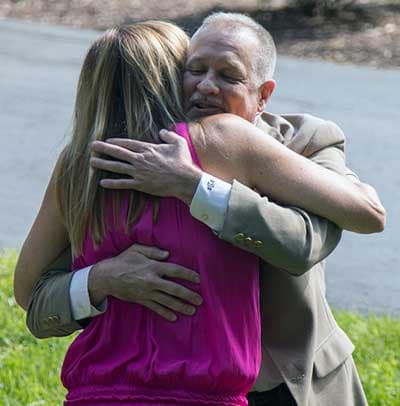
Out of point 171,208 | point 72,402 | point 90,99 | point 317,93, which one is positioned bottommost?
point 317,93

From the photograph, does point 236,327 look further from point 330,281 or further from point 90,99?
point 330,281

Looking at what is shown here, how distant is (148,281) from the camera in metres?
2.71

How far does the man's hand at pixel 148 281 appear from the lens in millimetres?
2678

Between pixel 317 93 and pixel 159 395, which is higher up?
pixel 159 395

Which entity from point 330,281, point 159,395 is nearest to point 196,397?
point 159,395

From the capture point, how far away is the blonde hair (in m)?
2.75

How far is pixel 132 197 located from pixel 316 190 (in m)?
0.43

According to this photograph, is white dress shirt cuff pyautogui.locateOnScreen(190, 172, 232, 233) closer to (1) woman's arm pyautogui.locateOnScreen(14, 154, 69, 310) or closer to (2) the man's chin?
(2) the man's chin

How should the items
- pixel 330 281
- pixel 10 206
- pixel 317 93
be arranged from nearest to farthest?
pixel 330 281
pixel 10 206
pixel 317 93

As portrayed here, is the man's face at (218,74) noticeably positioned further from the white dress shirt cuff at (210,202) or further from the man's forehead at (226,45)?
the white dress shirt cuff at (210,202)

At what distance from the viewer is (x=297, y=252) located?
8.79 ft

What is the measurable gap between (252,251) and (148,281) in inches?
9.8

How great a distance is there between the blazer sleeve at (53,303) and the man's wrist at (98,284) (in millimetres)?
93

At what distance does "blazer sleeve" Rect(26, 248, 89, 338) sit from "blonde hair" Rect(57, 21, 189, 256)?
11 centimetres
